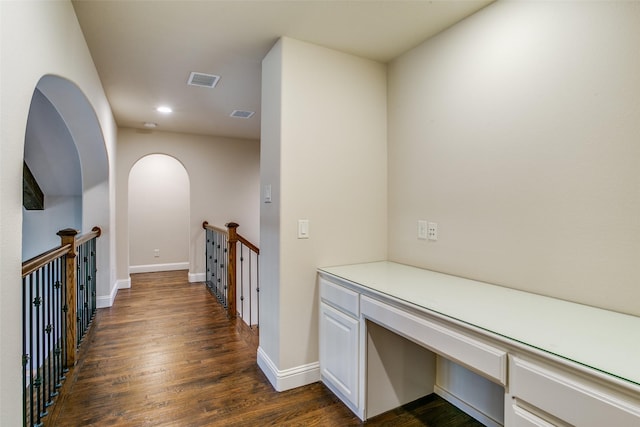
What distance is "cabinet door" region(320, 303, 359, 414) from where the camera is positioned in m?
2.06

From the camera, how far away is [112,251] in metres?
4.41

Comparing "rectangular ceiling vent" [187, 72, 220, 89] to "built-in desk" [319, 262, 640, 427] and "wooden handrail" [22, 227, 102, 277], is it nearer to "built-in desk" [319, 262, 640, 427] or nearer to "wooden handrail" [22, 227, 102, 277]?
"wooden handrail" [22, 227, 102, 277]

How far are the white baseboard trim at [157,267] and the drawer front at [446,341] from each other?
5779 millimetres

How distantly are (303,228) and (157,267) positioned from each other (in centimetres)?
530

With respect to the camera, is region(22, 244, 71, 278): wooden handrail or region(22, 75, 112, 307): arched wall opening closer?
region(22, 244, 71, 278): wooden handrail

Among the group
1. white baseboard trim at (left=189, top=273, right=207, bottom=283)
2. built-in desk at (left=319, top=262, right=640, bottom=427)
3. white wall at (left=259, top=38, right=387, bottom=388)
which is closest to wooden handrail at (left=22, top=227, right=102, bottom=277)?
white wall at (left=259, top=38, right=387, bottom=388)

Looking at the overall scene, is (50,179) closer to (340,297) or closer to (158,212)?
(158,212)

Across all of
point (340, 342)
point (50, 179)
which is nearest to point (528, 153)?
point (340, 342)

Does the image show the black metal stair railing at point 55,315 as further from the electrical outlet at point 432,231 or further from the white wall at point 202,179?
the electrical outlet at point 432,231

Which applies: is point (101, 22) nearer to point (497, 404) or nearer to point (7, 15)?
point (7, 15)

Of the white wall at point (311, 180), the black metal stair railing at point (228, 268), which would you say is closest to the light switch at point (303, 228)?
the white wall at point (311, 180)

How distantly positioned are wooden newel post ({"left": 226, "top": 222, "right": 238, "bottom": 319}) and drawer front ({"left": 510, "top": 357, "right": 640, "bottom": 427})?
327cm

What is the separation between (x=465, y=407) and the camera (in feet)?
6.97

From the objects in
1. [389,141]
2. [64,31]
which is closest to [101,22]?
[64,31]
